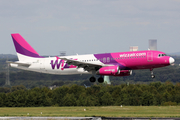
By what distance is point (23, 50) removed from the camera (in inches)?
2879

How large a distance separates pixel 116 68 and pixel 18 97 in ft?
270

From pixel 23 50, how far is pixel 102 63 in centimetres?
1905

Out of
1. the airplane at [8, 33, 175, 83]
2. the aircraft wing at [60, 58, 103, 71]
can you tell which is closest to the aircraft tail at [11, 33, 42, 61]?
the airplane at [8, 33, 175, 83]

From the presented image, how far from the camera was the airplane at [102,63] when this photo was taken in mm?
61312

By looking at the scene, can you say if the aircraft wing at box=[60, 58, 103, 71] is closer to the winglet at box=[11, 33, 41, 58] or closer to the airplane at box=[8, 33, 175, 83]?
the airplane at box=[8, 33, 175, 83]

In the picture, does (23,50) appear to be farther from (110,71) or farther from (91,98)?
(91,98)

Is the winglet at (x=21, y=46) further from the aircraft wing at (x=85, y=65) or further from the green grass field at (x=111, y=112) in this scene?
the aircraft wing at (x=85, y=65)

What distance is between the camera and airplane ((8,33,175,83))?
201 ft

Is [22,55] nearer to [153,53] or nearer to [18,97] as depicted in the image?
[153,53]

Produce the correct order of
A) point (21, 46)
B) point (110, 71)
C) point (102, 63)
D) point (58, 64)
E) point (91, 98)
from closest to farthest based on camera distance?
point (110, 71) → point (102, 63) → point (58, 64) → point (21, 46) → point (91, 98)

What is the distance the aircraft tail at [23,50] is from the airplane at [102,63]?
52cm

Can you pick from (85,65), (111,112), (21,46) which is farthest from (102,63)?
(21,46)

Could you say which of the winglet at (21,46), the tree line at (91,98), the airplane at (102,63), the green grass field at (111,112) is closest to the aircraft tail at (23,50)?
the winglet at (21,46)

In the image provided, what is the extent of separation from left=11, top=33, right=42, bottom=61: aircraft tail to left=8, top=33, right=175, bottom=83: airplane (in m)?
0.52
